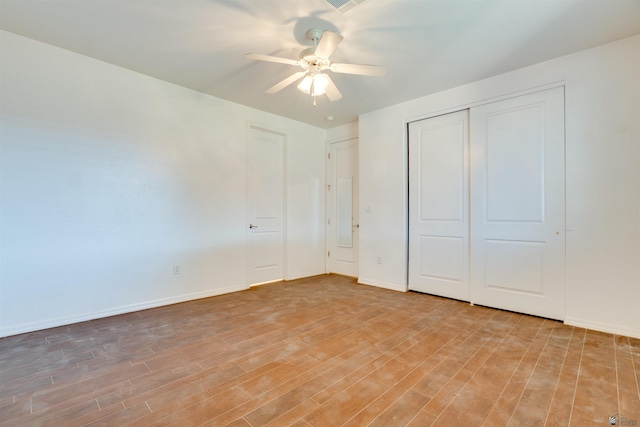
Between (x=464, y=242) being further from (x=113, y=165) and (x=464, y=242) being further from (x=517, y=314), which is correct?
(x=113, y=165)

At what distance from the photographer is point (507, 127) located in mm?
3279

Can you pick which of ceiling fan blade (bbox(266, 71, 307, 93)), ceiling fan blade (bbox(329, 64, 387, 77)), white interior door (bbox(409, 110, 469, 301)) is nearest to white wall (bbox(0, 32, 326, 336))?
ceiling fan blade (bbox(266, 71, 307, 93))

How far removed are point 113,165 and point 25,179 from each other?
0.71 metres

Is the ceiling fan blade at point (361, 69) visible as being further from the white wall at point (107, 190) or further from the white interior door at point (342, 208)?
the white interior door at point (342, 208)

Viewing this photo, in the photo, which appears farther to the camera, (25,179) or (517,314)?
(517,314)

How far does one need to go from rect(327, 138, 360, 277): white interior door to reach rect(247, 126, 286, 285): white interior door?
101 centimetres

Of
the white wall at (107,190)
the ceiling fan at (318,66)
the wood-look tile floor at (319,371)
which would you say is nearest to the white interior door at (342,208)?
the white wall at (107,190)

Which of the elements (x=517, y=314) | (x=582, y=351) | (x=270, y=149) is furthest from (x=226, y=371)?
(x=270, y=149)

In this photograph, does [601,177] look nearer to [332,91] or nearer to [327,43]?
[332,91]

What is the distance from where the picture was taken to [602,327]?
2.68 m

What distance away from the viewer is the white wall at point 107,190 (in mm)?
2674

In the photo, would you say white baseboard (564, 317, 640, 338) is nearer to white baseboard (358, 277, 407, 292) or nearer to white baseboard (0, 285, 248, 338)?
white baseboard (358, 277, 407, 292)

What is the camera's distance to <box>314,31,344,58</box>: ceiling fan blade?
2070 millimetres

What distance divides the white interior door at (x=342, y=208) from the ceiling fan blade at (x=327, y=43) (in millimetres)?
2857
